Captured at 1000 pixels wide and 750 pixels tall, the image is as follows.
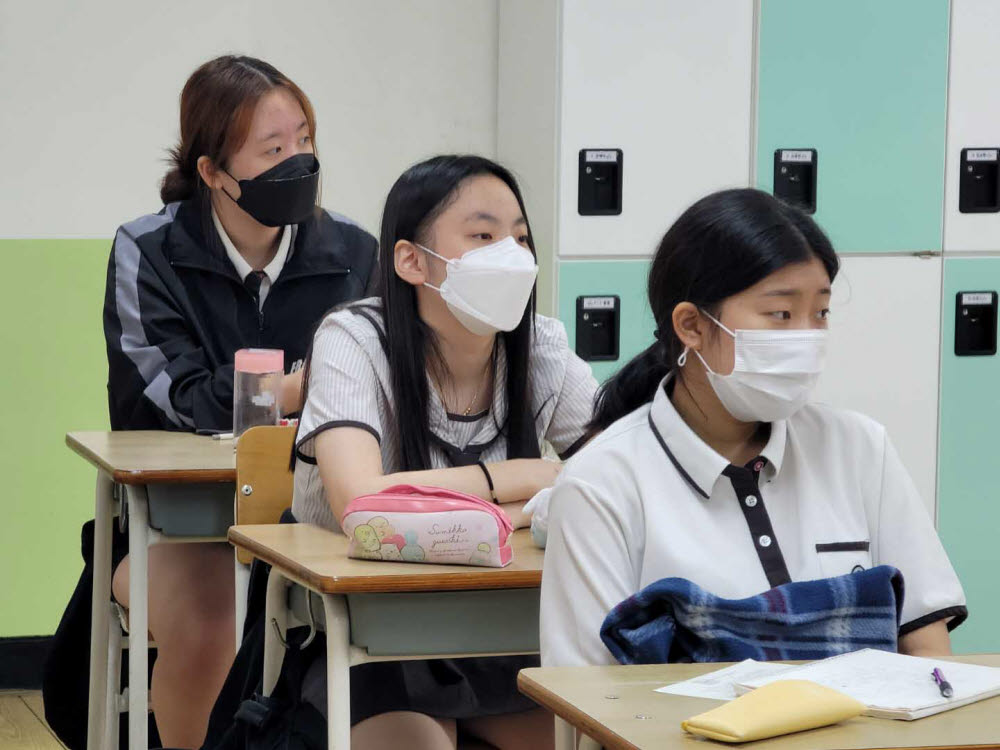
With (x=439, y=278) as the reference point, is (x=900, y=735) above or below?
below

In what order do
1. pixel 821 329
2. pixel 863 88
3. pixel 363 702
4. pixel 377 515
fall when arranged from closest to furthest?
pixel 821 329 → pixel 377 515 → pixel 363 702 → pixel 863 88

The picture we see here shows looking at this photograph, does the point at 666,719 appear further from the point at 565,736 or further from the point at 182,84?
the point at 182,84

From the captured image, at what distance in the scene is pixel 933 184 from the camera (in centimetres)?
387

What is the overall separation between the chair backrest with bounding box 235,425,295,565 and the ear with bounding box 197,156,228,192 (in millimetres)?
902

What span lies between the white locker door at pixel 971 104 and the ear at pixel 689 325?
7.70 ft

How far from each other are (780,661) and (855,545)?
274 mm

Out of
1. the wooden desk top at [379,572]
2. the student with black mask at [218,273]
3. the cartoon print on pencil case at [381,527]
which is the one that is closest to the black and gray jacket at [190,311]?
the student with black mask at [218,273]

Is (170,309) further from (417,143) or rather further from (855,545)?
(855,545)

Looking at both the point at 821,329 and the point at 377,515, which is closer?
the point at 821,329

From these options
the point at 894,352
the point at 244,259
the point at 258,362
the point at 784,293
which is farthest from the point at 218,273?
the point at 894,352

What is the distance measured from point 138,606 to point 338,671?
0.95 meters

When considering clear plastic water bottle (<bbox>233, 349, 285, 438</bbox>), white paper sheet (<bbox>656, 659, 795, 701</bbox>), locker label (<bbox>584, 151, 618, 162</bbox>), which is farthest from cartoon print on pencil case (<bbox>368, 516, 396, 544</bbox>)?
locker label (<bbox>584, 151, 618, 162</bbox>)

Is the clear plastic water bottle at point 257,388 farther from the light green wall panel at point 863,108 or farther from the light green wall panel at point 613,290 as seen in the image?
the light green wall panel at point 863,108

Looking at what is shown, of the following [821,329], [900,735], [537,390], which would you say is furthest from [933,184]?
[900,735]
